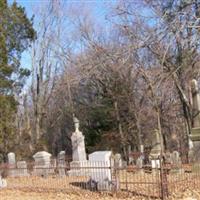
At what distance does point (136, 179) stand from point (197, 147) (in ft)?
7.50

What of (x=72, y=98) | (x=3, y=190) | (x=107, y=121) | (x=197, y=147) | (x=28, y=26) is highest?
(x=28, y=26)

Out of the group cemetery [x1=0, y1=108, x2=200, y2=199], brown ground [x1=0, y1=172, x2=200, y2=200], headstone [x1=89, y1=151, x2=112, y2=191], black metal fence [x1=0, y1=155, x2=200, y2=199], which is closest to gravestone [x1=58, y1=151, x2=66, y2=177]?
cemetery [x1=0, y1=108, x2=200, y2=199]

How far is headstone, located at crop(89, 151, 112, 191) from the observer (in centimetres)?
1316

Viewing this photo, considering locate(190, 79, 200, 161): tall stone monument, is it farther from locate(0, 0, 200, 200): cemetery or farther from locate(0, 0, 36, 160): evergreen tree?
locate(0, 0, 36, 160): evergreen tree

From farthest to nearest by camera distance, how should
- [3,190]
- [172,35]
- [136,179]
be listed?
1. [3,190]
2. [136,179]
3. [172,35]

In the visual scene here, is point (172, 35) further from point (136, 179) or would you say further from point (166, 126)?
point (166, 126)

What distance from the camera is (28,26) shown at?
2906 cm

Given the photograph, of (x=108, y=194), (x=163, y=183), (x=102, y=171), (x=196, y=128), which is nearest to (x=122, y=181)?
(x=102, y=171)

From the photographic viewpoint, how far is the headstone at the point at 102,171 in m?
13.2

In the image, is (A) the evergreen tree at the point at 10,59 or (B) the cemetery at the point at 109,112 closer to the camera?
(B) the cemetery at the point at 109,112

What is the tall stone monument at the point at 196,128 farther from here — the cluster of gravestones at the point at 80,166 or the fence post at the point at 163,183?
the fence post at the point at 163,183

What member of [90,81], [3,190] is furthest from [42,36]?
[3,190]

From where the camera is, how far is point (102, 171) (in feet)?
43.9

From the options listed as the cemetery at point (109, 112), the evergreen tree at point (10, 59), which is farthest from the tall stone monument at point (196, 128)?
the evergreen tree at point (10, 59)
